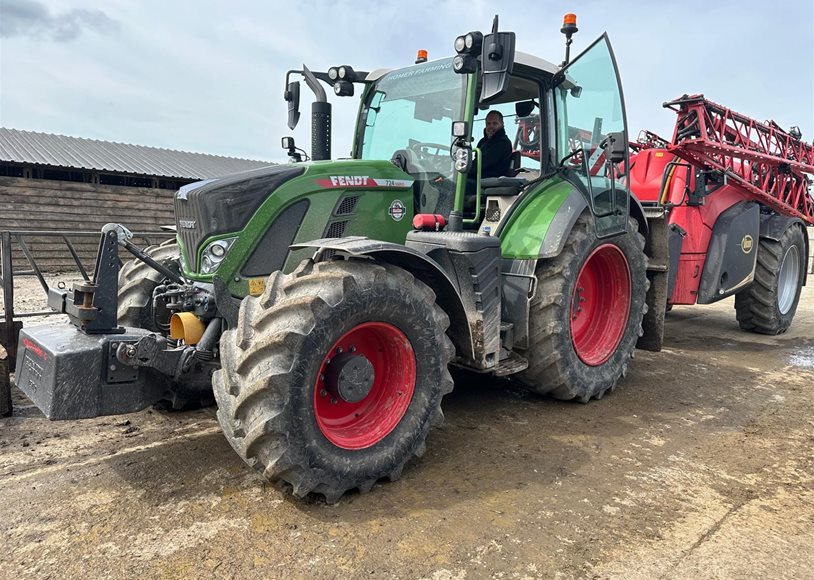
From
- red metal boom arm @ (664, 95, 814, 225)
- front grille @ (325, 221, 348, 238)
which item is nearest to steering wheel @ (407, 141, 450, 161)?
front grille @ (325, 221, 348, 238)

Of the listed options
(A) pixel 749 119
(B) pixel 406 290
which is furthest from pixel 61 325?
(A) pixel 749 119

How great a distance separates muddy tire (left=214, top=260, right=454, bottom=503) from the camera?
108 inches

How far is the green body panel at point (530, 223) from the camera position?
4145 millimetres

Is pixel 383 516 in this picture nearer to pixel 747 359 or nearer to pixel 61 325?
pixel 61 325

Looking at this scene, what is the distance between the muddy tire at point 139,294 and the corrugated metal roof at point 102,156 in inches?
481

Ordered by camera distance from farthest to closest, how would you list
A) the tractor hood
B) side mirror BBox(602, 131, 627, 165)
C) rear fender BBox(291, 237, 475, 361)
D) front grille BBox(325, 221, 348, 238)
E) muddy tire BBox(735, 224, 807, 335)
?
muddy tire BBox(735, 224, 807, 335)
side mirror BBox(602, 131, 627, 165)
front grille BBox(325, 221, 348, 238)
the tractor hood
rear fender BBox(291, 237, 475, 361)

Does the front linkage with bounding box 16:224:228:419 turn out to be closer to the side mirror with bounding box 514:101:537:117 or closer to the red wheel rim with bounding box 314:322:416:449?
the red wheel rim with bounding box 314:322:416:449

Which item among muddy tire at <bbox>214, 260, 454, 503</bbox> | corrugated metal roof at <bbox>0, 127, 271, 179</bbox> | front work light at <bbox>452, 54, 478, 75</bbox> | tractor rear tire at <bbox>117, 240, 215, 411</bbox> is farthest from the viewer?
corrugated metal roof at <bbox>0, 127, 271, 179</bbox>

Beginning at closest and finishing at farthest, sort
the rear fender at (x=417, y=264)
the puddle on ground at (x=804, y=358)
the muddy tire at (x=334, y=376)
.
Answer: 1. the muddy tire at (x=334, y=376)
2. the rear fender at (x=417, y=264)
3. the puddle on ground at (x=804, y=358)

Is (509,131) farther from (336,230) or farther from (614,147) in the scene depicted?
(336,230)

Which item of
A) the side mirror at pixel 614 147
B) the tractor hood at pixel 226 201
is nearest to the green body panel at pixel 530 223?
the side mirror at pixel 614 147

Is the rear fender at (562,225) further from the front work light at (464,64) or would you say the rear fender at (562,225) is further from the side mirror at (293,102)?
the side mirror at (293,102)

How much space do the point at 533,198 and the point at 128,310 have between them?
2990mm

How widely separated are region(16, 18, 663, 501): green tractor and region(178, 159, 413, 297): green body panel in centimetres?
1
